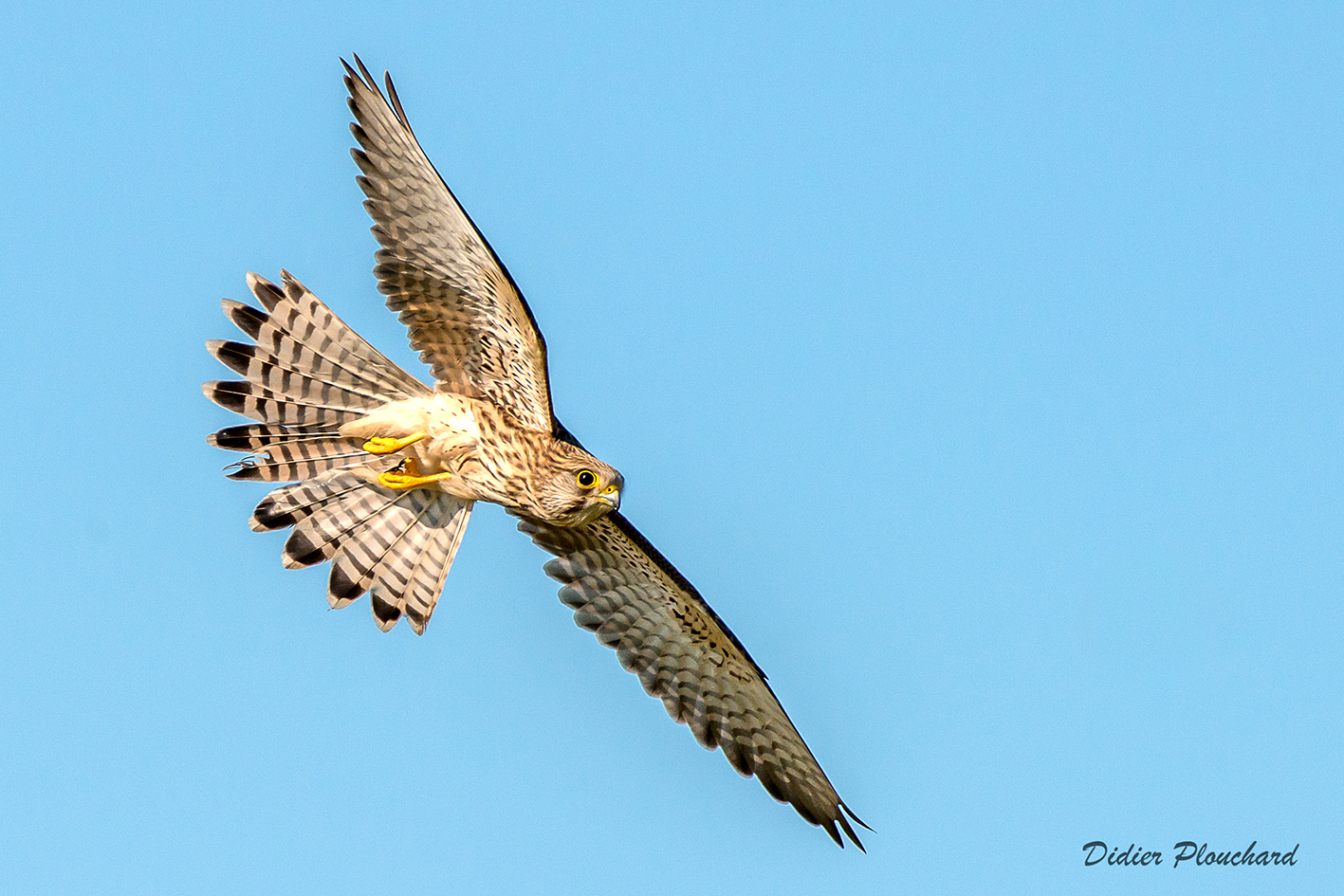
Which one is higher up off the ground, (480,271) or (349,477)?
(480,271)

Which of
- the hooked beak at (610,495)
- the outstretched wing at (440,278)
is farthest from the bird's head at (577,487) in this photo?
the outstretched wing at (440,278)

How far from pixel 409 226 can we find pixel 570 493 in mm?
1969

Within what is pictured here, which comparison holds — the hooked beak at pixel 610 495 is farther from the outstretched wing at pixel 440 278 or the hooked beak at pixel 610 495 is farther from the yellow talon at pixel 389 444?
the yellow talon at pixel 389 444

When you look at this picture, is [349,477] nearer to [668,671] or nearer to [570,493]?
[570,493]

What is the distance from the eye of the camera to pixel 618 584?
12023 millimetres

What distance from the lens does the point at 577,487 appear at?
34.4ft

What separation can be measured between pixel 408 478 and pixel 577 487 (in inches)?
51.3

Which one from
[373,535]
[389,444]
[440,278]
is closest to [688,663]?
[373,535]

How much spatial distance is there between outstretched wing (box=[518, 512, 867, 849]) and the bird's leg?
0.92 metres

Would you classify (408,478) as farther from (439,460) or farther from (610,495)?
(610,495)

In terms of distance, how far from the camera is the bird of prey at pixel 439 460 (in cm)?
1031

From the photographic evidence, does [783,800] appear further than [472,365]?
Yes

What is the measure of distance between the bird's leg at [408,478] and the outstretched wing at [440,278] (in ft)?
1.91

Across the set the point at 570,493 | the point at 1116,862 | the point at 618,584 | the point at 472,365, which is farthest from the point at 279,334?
the point at 1116,862
